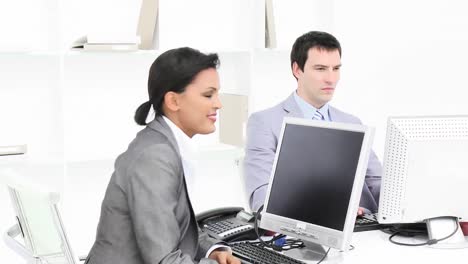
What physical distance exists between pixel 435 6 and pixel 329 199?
2478 millimetres

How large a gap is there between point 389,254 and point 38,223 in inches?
44.8

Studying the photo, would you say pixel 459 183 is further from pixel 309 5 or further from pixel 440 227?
pixel 309 5

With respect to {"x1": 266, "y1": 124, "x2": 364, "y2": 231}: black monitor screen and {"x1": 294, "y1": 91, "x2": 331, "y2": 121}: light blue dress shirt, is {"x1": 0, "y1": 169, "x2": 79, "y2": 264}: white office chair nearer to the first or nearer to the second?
{"x1": 266, "y1": 124, "x2": 364, "y2": 231}: black monitor screen

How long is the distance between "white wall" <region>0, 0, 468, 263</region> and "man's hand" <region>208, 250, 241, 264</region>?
177 cm

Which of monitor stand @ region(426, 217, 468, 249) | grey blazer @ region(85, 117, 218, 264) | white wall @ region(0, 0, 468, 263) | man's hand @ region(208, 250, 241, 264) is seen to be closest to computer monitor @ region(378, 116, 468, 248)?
monitor stand @ region(426, 217, 468, 249)

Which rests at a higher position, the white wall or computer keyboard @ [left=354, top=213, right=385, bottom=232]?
the white wall

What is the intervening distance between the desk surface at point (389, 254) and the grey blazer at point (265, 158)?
448 millimetres

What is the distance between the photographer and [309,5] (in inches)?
179

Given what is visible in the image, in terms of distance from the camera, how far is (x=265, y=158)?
286cm

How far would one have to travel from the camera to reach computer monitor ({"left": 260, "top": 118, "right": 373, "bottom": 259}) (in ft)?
6.91

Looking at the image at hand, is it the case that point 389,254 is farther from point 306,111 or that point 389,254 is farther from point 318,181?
point 306,111

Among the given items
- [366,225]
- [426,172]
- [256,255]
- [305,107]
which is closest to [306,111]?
[305,107]

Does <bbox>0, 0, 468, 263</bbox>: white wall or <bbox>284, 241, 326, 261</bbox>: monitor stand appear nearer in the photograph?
<bbox>284, 241, 326, 261</bbox>: monitor stand

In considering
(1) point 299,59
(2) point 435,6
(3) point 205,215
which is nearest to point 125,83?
(1) point 299,59
